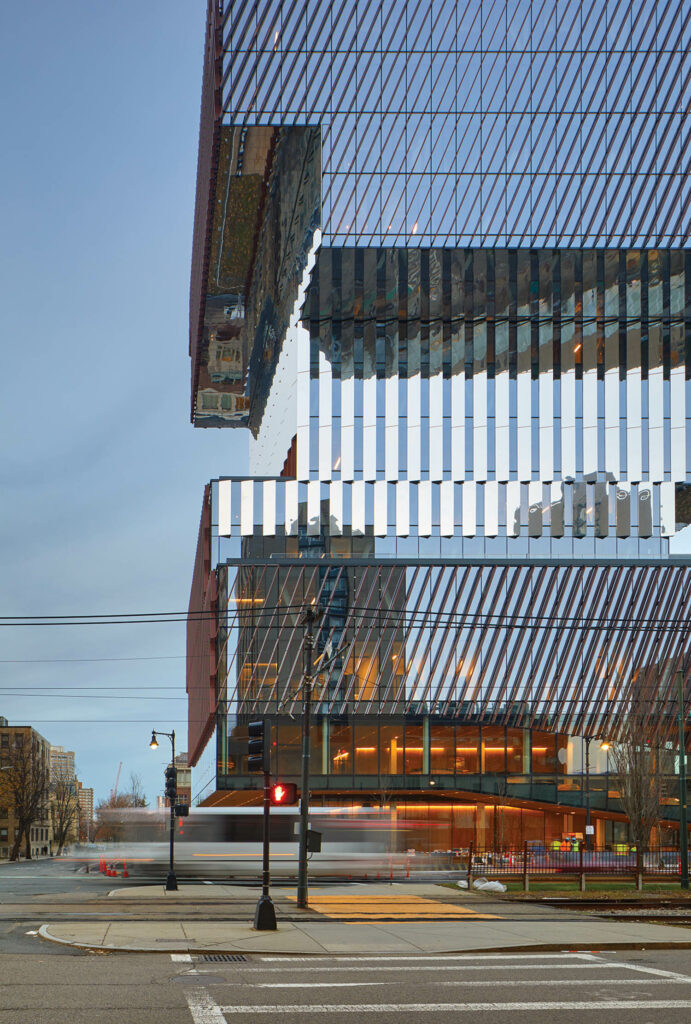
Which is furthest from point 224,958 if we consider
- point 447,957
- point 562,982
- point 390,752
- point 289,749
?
point 390,752

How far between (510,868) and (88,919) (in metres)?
22.2

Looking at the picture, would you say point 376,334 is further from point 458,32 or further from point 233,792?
point 233,792

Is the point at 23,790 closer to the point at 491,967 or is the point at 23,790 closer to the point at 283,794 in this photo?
the point at 283,794

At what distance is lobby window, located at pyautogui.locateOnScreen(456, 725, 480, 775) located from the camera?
7194 centimetres

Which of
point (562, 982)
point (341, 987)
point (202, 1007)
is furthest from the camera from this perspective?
point (562, 982)

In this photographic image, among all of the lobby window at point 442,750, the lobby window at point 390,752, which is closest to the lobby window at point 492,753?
the lobby window at point 442,750

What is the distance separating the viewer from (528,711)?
72.8 meters

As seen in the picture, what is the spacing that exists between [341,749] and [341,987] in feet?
182

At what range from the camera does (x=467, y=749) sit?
7219 cm

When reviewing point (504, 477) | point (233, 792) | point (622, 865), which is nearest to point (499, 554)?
point (504, 477)

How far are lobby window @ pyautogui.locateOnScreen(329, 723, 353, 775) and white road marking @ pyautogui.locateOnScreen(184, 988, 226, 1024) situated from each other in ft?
183

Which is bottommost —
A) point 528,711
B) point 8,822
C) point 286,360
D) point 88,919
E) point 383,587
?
point 8,822

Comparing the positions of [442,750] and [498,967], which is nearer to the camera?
[498,967]

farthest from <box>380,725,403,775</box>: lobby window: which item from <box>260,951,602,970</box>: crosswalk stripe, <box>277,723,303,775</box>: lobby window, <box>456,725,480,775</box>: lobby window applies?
<box>260,951,602,970</box>: crosswalk stripe
